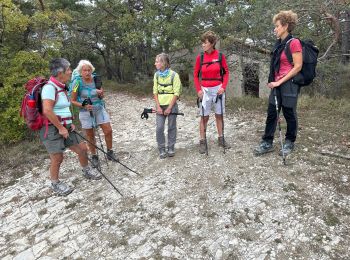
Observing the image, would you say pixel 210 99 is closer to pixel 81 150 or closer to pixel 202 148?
pixel 202 148

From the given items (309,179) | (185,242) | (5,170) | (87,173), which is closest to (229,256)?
(185,242)

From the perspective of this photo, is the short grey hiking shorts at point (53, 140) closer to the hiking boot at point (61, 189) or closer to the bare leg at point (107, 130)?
the hiking boot at point (61, 189)

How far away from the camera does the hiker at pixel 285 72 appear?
4.31m

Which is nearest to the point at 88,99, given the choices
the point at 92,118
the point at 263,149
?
the point at 92,118

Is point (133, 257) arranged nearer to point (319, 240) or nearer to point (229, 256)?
point (229, 256)

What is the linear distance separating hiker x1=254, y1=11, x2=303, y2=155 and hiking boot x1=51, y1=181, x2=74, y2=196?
3.36 meters

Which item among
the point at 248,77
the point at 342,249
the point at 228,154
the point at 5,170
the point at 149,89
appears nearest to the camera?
the point at 342,249

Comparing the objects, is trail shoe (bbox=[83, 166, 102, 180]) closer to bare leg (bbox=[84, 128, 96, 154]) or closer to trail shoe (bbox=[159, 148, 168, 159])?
bare leg (bbox=[84, 128, 96, 154])

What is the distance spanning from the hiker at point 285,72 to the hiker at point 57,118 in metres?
3.01

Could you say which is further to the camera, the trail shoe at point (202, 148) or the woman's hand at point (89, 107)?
the trail shoe at point (202, 148)

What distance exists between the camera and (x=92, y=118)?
5066mm

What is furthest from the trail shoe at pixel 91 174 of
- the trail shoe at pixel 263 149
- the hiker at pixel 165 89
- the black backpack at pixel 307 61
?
the black backpack at pixel 307 61

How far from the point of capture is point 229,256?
319cm

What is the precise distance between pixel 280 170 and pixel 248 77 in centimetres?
971
